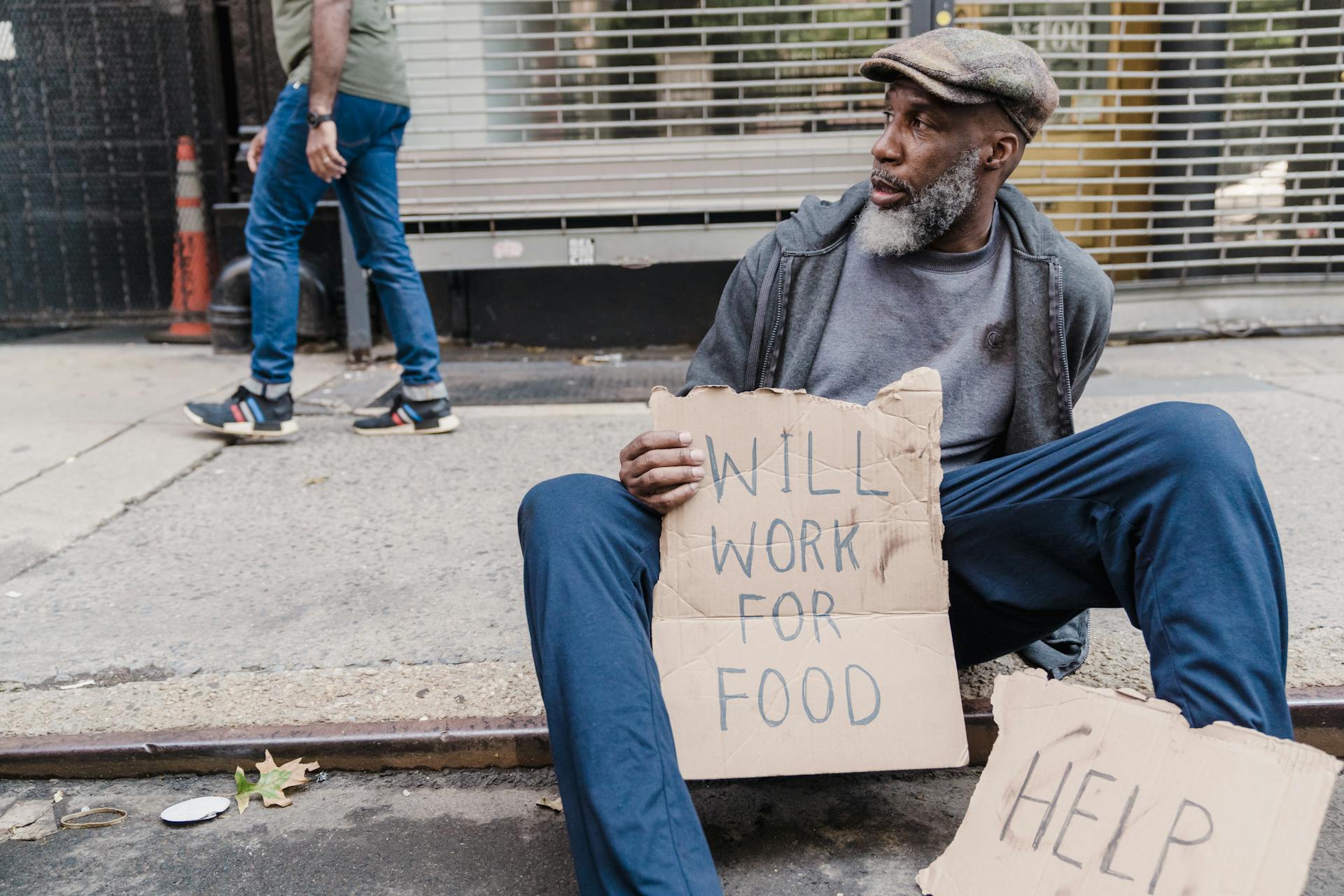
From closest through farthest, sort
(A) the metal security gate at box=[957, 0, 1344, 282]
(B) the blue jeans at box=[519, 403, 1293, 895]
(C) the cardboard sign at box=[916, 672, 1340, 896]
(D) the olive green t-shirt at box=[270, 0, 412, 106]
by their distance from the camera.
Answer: (C) the cardboard sign at box=[916, 672, 1340, 896] < (B) the blue jeans at box=[519, 403, 1293, 895] < (D) the olive green t-shirt at box=[270, 0, 412, 106] < (A) the metal security gate at box=[957, 0, 1344, 282]

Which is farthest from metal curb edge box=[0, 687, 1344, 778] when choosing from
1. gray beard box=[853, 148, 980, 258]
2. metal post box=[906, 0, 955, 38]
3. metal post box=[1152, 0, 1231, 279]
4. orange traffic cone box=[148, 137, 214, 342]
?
orange traffic cone box=[148, 137, 214, 342]

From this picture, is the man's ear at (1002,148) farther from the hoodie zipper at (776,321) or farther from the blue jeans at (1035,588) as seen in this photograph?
the blue jeans at (1035,588)

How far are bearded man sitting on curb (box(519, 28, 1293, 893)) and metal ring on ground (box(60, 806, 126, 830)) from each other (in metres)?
0.97

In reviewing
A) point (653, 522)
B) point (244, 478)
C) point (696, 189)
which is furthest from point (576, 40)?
point (653, 522)

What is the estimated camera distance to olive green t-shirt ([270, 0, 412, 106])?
4371 mm

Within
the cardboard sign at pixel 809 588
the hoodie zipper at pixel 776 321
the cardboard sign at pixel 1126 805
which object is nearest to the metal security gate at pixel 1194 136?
the hoodie zipper at pixel 776 321

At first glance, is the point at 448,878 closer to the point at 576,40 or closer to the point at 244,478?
the point at 244,478

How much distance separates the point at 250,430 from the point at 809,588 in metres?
3.14

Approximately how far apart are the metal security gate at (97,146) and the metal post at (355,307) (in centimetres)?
130

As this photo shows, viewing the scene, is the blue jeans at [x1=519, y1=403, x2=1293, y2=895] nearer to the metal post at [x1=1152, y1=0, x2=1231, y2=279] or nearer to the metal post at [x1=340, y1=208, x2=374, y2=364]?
the metal post at [x1=340, y1=208, x2=374, y2=364]

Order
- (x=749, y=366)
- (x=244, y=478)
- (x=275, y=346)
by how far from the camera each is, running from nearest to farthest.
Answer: (x=749, y=366), (x=244, y=478), (x=275, y=346)

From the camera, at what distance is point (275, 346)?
14.8 feet

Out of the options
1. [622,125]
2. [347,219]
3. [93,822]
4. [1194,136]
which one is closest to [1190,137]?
[1194,136]

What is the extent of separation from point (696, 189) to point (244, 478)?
8.87 feet
